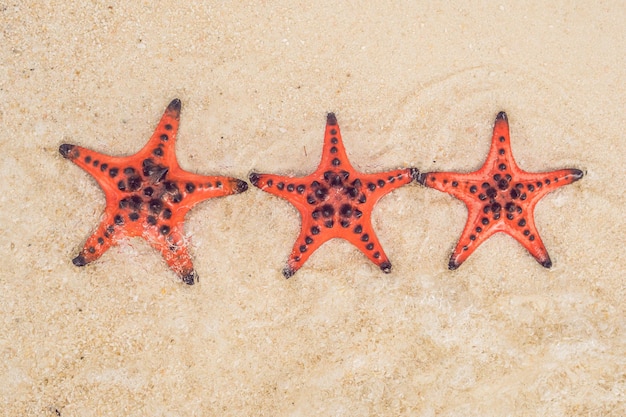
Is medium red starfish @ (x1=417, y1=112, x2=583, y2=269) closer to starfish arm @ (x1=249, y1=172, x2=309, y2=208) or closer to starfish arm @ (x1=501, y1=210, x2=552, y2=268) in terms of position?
starfish arm @ (x1=501, y1=210, x2=552, y2=268)

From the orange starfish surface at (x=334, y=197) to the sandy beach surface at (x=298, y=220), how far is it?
0.61 ft

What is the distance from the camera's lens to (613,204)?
4645mm

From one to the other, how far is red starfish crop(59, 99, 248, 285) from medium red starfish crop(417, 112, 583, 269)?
5.88ft

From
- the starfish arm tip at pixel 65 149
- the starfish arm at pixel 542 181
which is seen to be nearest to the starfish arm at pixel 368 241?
the starfish arm at pixel 542 181

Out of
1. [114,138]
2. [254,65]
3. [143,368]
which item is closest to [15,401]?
[143,368]

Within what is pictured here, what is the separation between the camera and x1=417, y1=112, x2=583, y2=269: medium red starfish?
4309 millimetres

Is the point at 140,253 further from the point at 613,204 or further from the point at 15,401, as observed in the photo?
the point at 613,204

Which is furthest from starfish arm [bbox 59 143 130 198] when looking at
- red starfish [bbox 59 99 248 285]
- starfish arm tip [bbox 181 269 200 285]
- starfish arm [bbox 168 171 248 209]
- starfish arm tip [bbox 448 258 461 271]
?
starfish arm tip [bbox 448 258 461 271]

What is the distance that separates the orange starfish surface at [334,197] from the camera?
4.14m

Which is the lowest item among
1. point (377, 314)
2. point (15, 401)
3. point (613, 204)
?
point (15, 401)

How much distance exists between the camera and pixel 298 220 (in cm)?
448

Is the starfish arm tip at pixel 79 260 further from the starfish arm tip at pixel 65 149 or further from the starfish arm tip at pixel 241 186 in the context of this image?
the starfish arm tip at pixel 241 186

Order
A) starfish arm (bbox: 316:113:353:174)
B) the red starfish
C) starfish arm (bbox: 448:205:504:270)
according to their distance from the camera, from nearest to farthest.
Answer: the red starfish
starfish arm (bbox: 316:113:353:174)
starfish arm (bbox: 448:205:504:270)

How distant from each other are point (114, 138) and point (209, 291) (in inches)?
58.8
